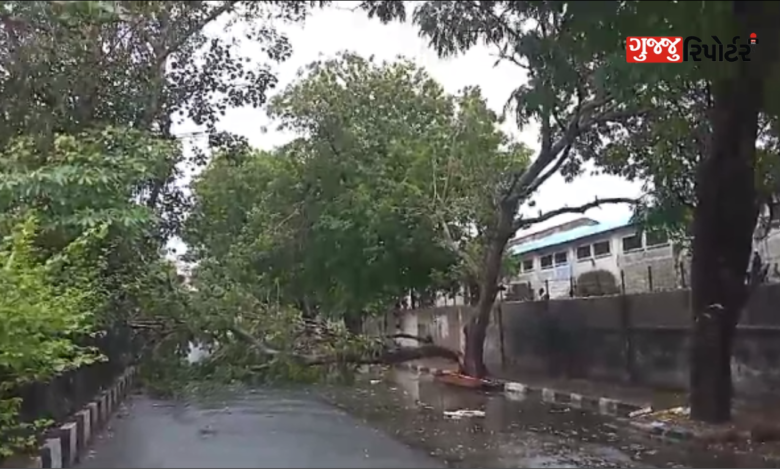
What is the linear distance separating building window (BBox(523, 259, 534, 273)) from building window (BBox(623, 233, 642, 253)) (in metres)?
6.56

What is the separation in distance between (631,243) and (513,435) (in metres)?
10.0

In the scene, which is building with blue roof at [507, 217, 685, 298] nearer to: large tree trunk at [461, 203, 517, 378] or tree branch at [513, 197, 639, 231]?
tree branch at [513, 197, 639, 231]

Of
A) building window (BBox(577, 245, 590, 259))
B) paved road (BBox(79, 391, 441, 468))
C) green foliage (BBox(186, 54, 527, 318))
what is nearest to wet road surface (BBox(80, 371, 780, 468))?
paved road (BBox(79, 391, 441, 468))

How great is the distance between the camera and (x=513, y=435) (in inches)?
408

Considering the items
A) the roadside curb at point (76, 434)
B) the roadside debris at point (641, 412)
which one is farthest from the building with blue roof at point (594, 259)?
the roadside curb at point (76, 434)

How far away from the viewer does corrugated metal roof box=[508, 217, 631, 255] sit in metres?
21.0

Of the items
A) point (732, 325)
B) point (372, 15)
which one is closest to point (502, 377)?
point (732, 325)

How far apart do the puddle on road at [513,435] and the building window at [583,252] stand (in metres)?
7.13

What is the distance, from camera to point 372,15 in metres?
6.36

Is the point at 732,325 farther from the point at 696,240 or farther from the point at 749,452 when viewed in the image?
the point at 749,452

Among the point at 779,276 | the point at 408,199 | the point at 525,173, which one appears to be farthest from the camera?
the point at 408,199

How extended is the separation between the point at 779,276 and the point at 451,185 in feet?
23.6

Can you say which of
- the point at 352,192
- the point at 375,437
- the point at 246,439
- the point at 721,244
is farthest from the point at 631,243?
the point at 246,439

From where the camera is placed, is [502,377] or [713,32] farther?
[502,377]
